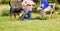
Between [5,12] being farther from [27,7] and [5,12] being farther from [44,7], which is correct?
[44,7]

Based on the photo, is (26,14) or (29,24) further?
(26,14)

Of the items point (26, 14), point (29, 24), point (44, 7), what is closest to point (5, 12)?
point (26, 14)

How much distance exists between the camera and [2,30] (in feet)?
14.6

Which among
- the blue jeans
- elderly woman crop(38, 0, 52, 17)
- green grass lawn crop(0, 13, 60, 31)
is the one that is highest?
elderly woman crop(38, 0, 52, 17)

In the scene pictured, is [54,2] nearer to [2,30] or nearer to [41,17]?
[41,17]

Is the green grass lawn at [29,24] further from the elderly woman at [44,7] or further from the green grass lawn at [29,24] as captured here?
the elderly woman at [44,7]

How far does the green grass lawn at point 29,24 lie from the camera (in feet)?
14.8

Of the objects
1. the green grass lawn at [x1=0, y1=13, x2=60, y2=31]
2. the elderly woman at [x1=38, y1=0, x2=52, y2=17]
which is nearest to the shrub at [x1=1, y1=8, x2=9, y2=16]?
the green grass lawn at [x1=0, y1=13, x2=60, y2=31]

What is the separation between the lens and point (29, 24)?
4.73 metres

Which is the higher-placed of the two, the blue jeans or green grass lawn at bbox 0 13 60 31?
the blue jeans

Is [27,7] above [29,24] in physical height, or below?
above

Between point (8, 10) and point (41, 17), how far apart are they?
2.78 ft

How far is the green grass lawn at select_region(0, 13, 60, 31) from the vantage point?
453 centimetres

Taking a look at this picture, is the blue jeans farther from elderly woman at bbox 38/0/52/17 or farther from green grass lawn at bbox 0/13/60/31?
elderly woman at bbox 38/0/52/17
